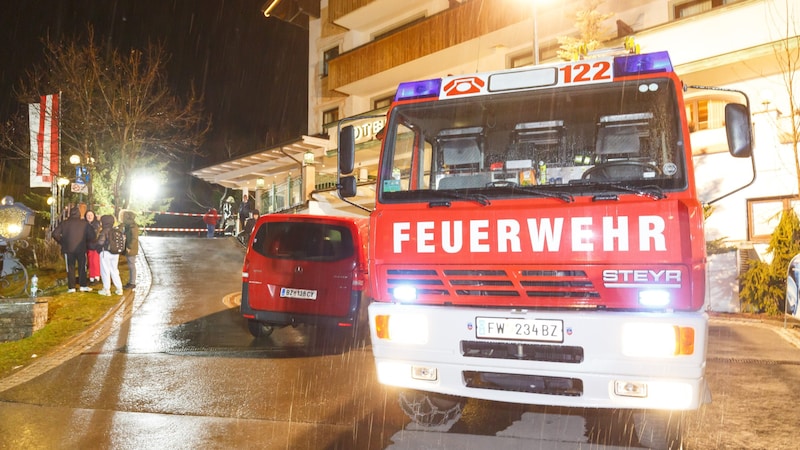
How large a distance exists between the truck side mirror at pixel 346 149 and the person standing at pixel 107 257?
8649mm

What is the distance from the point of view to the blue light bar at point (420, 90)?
4.97m

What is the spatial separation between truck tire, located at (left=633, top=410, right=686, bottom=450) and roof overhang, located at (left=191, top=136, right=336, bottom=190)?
73.6 ft

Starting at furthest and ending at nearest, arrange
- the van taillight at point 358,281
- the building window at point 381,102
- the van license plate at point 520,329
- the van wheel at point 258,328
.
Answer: the building window at point 381,102 < the van wheel at point 258,328 < the van taillight at point 358,281 < the van license plate at point 520,329

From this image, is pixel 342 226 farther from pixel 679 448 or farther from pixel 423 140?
pixel 679 448

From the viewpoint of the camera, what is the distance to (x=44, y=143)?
65.2 feet

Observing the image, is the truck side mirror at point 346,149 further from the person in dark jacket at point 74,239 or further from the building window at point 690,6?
the building window at point 690,6

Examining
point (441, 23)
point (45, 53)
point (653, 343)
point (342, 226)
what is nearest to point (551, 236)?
point (653, 343)

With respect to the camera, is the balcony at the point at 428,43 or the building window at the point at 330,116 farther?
the building window at the point at 330,116

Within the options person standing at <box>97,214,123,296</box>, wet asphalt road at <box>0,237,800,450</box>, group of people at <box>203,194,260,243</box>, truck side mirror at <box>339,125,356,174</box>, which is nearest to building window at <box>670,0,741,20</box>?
wet asphalt road at <box>0,237,800,450</box>

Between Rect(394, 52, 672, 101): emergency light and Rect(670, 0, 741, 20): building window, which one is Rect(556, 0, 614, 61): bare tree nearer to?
Rect(670, 0, 741, 20): building window

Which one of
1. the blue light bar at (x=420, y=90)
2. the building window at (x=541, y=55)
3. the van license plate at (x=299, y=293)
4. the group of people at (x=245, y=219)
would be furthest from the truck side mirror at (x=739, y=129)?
the group of people at (x=245, y=219)

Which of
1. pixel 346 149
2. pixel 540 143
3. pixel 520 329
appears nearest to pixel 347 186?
pixel 346 149

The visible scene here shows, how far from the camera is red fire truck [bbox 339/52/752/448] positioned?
3836mm

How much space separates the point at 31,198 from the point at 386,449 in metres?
44.2
